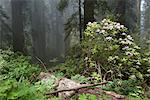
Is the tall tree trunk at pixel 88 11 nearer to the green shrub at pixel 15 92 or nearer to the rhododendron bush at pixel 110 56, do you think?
the rhododendron bush at pixel 110 56

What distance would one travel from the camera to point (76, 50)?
25.9 ft

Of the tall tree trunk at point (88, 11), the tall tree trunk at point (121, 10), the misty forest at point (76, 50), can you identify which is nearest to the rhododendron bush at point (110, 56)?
the misty forest at point (76, 50)

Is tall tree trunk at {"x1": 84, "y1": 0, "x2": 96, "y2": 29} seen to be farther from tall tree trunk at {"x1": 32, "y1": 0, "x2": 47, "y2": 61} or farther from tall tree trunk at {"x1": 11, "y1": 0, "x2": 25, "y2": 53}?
tall tree trunk at {"x1": 11, "y1": 0, "x2": 25, "y2": 53}

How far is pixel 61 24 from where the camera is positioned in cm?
1085

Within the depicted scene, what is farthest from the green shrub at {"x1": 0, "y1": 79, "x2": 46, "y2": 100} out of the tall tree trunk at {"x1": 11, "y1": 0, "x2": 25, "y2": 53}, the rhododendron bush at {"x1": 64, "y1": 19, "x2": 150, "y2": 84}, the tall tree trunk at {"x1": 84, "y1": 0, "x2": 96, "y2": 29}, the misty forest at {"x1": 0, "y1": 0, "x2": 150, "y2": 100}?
the tall tree trunk at {"x1": 11, "y1": 0, "x2": 25, "y2": 53}

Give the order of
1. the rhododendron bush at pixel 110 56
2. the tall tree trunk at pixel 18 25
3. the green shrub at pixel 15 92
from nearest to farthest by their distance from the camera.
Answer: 1. the green shrub at pixel 15 92
2. the rhododendron bush at pixel 110 56
3. the tall tree trunk at pixel 18 25

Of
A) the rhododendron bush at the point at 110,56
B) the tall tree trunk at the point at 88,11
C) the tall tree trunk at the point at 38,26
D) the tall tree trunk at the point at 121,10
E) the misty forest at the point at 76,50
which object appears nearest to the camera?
the misty forest at the point at 76,50

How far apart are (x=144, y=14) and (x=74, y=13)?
2.83m

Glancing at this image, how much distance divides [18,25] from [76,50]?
14.5 feet

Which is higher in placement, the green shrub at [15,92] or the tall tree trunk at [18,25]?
the tall tree trunk at [18,25]

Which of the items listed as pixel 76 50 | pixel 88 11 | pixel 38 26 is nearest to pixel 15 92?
pixel 76 50

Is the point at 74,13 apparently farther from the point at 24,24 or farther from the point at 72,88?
the point at 72,88

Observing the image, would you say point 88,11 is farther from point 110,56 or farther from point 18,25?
point 18,25

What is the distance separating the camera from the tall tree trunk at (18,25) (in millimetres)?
11164
